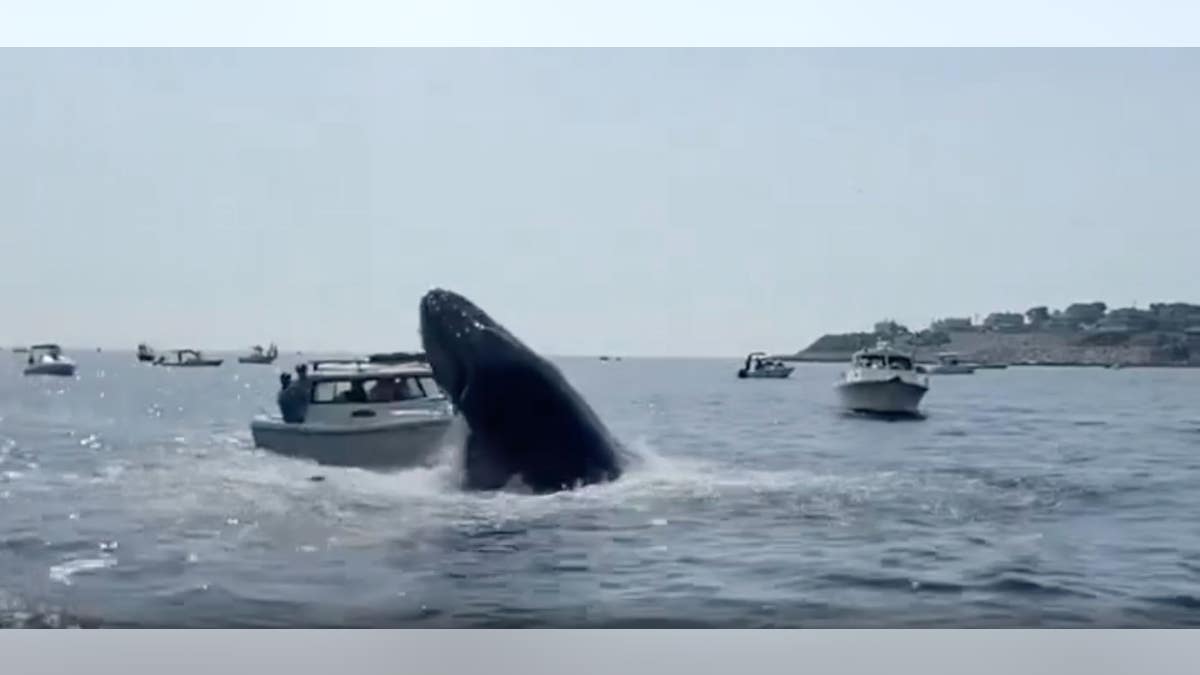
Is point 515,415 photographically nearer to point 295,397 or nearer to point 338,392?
point 338,392

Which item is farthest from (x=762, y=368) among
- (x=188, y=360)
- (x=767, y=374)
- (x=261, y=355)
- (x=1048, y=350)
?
(x=188, y=360)

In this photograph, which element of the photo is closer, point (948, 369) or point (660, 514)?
point (660, 514)

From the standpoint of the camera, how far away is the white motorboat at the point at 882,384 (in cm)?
618

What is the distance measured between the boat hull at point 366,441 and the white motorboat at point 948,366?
2.00 m

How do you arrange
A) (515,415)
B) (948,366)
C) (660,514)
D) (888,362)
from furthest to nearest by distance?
(515,415), (948,366), (888,362), (660,514)

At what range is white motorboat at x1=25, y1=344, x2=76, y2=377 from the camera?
20.3 feet

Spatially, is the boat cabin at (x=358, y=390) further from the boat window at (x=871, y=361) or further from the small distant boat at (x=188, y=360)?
the boat window at (x=871, y=361)

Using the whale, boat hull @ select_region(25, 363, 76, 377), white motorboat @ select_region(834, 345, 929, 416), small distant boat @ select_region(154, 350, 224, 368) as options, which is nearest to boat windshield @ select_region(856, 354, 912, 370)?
white motorboat @ select_region(834, 345, 929, 416)

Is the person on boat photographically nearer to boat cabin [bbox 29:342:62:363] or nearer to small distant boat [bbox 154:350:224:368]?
small distant boat [bbox 154:350:224:368]

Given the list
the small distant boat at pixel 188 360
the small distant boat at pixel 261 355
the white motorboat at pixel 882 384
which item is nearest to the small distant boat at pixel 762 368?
the white motorboat at pixel 882 384

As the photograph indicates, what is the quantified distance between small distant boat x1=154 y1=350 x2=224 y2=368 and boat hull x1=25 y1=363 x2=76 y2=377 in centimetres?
36

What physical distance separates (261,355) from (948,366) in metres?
2.85

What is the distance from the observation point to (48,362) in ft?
20.5

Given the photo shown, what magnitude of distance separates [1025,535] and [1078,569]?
0.76ft
